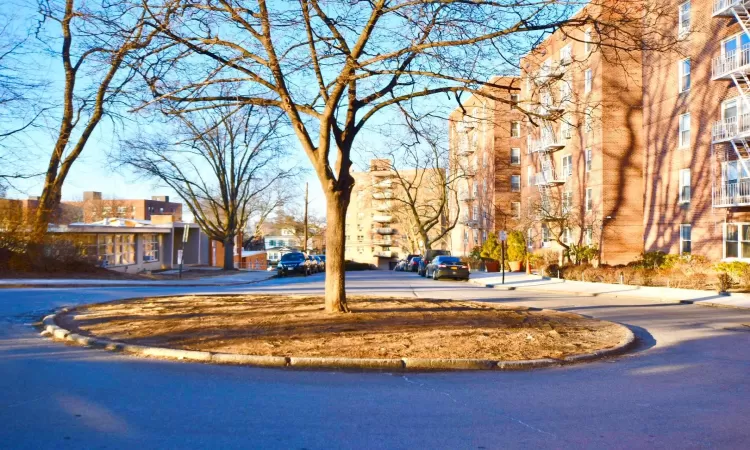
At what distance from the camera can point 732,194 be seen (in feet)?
95.3

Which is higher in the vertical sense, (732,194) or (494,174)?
(494,174)

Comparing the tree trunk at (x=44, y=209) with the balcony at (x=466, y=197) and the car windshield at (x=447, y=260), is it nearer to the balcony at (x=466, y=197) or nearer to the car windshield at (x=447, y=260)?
the car windshield at (x=447, y=260)

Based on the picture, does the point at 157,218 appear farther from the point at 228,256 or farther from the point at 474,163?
the point at 474,163

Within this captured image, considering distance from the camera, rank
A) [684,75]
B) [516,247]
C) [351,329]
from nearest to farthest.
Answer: [351,329] < [684,75] < [516,247]

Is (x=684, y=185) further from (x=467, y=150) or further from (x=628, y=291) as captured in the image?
(x=467, y=150)

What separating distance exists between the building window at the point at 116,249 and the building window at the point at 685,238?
30.5m

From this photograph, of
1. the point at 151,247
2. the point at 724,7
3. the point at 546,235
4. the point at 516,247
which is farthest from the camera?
the point at 151,247

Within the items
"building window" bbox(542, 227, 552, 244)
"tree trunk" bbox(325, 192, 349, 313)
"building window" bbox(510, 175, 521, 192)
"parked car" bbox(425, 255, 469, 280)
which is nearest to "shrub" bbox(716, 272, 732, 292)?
"parked car" bbox(425, 255, 469, 280)

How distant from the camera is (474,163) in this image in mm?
66188

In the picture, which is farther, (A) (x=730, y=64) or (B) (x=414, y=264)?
(B) (x=414, y=264)

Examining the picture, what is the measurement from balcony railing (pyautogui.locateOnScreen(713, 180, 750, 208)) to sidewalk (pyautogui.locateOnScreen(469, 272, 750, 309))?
5.44m

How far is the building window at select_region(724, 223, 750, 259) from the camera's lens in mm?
28891

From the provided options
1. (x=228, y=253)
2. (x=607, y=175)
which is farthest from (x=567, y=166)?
(x=228, y=253)

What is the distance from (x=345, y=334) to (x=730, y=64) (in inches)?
967
